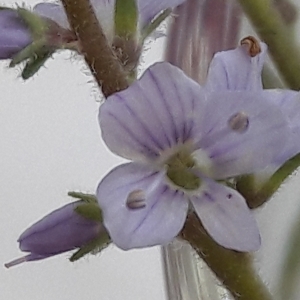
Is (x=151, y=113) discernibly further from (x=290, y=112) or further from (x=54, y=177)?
(x=54, y=177)

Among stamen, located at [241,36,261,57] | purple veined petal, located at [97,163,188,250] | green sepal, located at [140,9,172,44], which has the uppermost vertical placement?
green sepal, located at [140,9,172,44]

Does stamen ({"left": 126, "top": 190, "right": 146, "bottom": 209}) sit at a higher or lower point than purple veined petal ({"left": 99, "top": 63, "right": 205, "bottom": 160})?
lower

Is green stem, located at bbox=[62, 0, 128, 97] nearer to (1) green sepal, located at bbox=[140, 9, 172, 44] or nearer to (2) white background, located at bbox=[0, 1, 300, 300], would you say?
(1) green sepal, located at bbox=[140, 9, 172, 44]

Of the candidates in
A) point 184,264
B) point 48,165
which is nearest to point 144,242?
point 184,264

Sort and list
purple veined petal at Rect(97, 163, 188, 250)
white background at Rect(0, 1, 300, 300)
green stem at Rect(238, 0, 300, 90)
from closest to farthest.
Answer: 1. purple veined petal at Rect(97, 163, 188, 250)
2. green stem at Rect(238, 0, 300, 90)
3. white background at Rect(0, 1, 300, 300)

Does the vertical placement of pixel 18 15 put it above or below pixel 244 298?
above

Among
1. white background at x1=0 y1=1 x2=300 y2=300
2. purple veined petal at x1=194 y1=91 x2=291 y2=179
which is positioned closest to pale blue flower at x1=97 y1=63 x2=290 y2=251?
purple veined petal at x1=194 y1=91 x2=291 y2=179

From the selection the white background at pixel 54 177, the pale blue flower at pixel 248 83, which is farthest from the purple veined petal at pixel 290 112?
the white background at pixel 54 177

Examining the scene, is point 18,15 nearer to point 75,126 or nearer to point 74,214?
point 74,214
